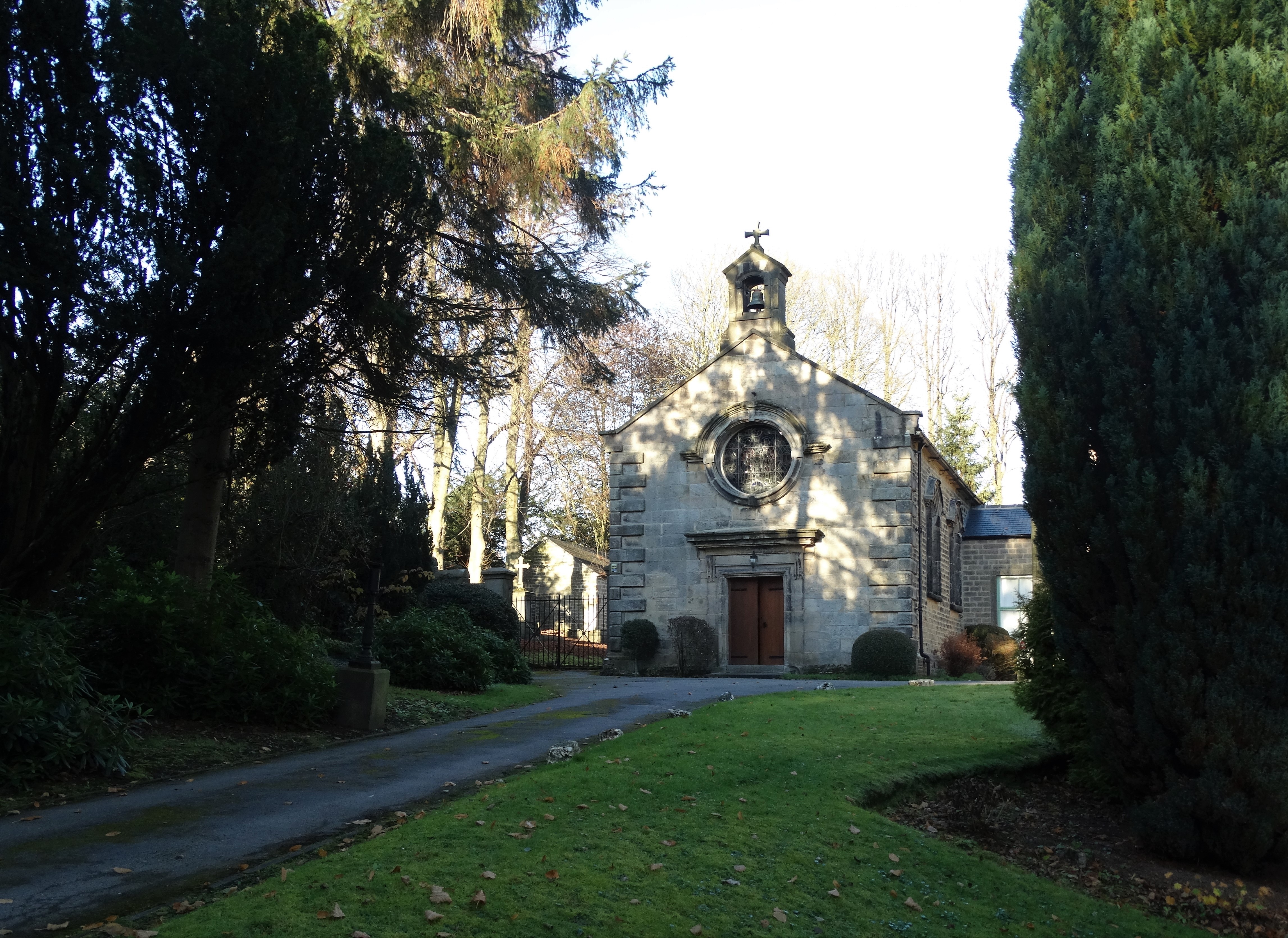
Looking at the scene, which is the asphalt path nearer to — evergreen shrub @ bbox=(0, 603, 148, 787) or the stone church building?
evergreen shrub @ bbox=(0, 603, 148, 787)

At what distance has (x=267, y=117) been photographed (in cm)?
975

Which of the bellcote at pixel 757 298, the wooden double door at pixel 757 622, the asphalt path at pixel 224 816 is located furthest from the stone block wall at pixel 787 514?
the asphalt path at pixel 224 816

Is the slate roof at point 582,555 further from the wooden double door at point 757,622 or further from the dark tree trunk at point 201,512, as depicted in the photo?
the dark tree trunk at point 201,512

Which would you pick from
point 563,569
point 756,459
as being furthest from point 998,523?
point 563,569

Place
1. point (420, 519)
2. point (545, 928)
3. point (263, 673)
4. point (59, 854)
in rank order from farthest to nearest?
point (420, 519), point (263, 673), point (59, 854), point (545, 928)

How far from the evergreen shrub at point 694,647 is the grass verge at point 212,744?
11.3m

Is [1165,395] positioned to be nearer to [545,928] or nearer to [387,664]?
[545,928]

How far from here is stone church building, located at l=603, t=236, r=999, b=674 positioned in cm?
2398

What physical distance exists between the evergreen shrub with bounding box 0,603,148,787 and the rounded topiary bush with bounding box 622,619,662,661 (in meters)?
16.7

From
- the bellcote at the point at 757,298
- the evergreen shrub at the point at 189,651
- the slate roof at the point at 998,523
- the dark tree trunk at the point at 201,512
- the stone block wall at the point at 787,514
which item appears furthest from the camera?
the slate roof at the point at 998,523

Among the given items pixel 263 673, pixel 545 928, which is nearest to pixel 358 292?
pixel 263 673

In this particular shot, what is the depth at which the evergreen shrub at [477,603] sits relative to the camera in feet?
67.4

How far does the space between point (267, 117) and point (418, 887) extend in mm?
7314

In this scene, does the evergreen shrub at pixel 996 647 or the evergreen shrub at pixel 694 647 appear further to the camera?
the evergreen shrub at pixel 694 647
